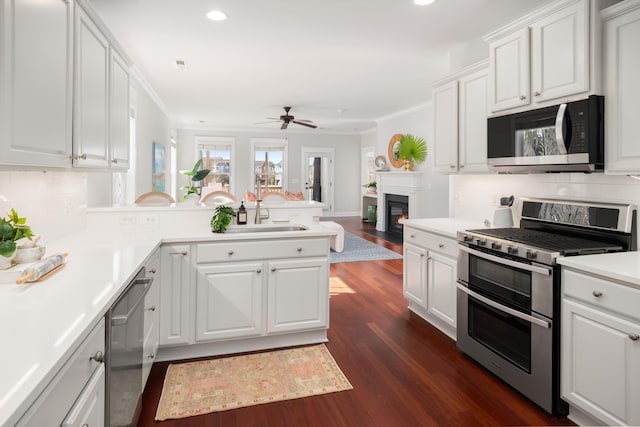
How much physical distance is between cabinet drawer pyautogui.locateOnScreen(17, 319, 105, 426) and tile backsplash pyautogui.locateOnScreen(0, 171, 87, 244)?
1107mm

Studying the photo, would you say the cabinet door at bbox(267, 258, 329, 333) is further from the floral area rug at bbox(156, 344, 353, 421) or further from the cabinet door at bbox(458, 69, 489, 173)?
the cabinet door at bbox(458, 69, 489, 173)

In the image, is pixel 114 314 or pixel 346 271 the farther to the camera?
pixel 346 271

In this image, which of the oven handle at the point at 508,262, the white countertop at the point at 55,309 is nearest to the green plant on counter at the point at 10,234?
the white countertop at the point at 55,309

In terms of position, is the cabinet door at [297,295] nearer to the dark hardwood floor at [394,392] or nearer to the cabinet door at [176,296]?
the dark hardwood floor at [394,392]

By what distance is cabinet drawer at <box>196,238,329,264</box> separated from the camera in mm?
2605

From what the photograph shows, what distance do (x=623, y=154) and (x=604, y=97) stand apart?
347 millimetres

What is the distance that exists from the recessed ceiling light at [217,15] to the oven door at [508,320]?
8.51ft

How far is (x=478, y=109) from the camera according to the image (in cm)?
315

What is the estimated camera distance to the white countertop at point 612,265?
5.40 feet

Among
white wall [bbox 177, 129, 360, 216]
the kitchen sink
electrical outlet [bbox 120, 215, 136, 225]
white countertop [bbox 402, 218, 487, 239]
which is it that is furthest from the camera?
white wall [bbox 177, 129, 360, 216]

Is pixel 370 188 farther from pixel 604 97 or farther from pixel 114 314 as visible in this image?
pixel 114 314

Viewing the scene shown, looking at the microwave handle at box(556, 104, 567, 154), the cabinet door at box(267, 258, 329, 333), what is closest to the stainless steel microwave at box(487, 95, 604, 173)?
the microwave handle at box(556, 104, 567, 154)

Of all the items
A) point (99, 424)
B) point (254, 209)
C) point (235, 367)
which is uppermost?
point (254, 209)

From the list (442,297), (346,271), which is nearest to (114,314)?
(442,297)
